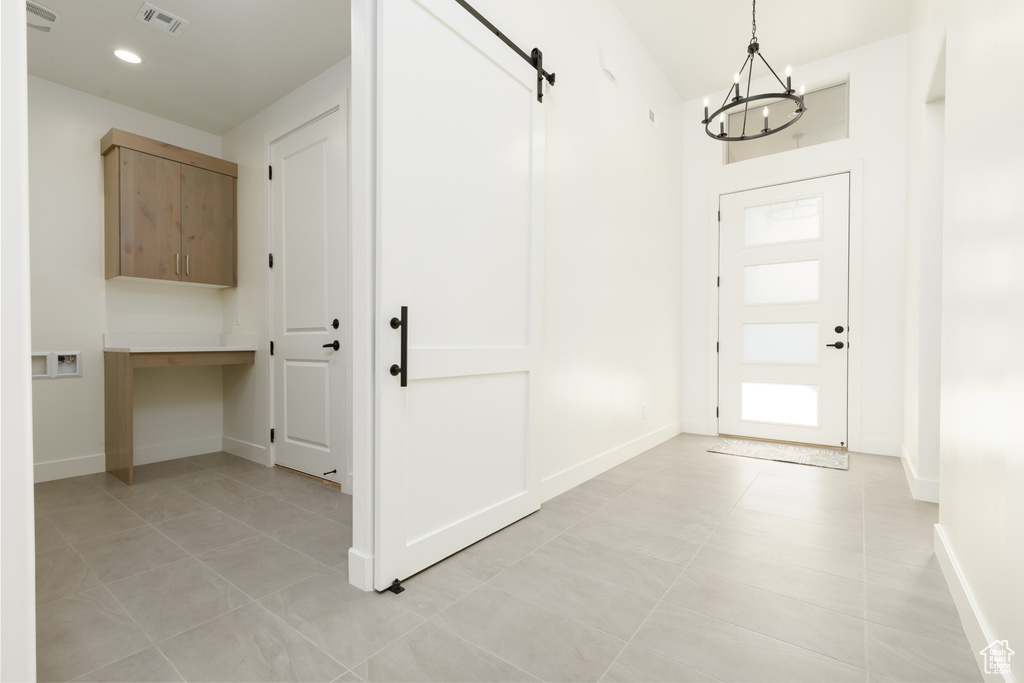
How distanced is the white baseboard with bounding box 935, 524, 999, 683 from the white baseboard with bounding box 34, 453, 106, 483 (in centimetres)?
481

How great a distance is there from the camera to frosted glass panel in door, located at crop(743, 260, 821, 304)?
4104 mm

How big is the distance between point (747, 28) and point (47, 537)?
542 cm

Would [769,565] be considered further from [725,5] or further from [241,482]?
[725,5]

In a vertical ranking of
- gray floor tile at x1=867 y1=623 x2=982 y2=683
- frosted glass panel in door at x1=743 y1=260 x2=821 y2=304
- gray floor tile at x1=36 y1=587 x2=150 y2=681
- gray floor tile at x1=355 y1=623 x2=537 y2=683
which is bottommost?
gray floor tile at x1=36 y1=587 x2=150 y2=681

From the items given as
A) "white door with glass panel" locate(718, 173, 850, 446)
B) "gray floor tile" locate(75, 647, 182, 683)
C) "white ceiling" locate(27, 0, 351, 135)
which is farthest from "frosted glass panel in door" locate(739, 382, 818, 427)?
"gray floor tile" locate(75, 647, 182, 683)

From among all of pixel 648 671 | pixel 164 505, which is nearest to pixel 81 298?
pixel 164 505

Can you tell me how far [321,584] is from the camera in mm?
1780

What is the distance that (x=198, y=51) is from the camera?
3.02m

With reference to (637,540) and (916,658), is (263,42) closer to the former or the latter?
(637,540)

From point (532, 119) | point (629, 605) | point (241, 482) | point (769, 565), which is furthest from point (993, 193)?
point (241, 482)

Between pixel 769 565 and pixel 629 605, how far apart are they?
2.29ft

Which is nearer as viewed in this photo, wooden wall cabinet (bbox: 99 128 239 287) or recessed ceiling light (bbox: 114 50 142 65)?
recessed ceiling light (bbox: 114 50 142 65)

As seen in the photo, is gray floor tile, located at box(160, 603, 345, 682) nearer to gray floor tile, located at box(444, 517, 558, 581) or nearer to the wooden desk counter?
gray floor tile, located at box(444, 517, 558, 581)

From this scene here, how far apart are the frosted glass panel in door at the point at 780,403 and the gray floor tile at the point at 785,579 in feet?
8.75
